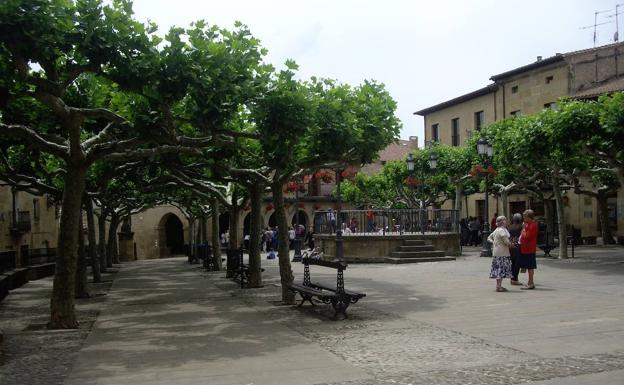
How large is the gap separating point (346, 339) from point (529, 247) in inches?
264

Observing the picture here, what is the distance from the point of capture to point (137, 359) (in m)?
7.75

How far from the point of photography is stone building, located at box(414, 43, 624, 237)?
3534 centimetres

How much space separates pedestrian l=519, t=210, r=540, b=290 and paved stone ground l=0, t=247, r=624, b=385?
384mm

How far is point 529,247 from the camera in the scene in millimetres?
13844

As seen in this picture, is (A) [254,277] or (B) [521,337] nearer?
(B) [521,337]

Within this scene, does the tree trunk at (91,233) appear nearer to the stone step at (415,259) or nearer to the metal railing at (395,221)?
the metal railing at (395,221)

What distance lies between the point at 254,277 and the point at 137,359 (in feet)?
29.7

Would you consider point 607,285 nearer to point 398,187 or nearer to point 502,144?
point 502,144

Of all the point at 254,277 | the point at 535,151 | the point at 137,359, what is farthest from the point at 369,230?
the point at 137,359

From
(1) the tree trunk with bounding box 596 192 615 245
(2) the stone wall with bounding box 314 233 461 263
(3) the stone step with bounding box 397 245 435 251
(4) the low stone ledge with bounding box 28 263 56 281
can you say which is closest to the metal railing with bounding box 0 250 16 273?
(4) the low stone ledge with bounding box 28 263 56 281

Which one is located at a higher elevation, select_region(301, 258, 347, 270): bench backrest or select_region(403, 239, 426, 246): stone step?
select_region(301, 258, 347, 270): bench backrest

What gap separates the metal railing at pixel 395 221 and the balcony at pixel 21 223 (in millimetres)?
12798

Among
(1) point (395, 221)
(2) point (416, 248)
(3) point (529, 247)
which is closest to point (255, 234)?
(3) point (529, 247)

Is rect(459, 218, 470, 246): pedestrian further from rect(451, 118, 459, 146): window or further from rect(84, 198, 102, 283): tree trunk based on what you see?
rect(84, 198, 102, 283): tree trunk
